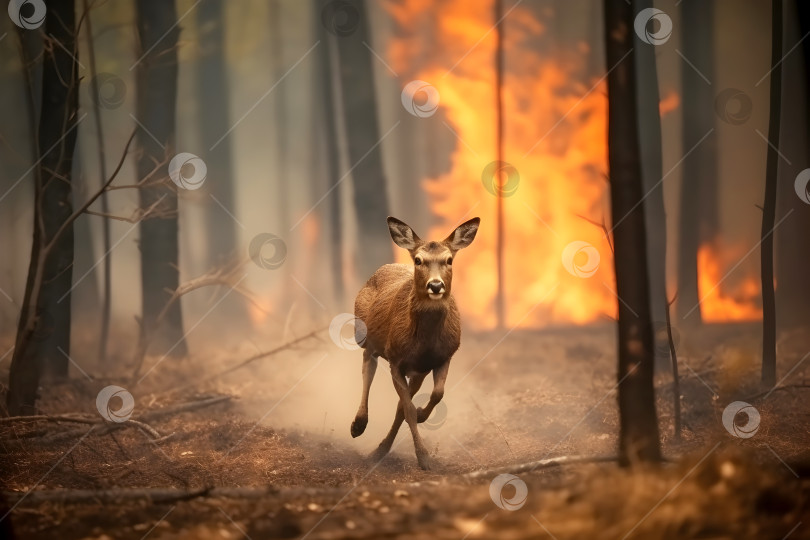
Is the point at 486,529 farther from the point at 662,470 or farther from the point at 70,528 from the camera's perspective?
the point at 70,528

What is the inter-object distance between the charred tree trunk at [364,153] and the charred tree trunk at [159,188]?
10.0 feet

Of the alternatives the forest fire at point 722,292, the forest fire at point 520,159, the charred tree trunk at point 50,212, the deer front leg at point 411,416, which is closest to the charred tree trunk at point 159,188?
the charred tree trunk at point 50,212

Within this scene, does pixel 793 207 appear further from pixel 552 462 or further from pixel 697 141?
pixel 552 462

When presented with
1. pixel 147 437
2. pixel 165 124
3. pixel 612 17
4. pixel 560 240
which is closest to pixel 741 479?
pixel 612 17

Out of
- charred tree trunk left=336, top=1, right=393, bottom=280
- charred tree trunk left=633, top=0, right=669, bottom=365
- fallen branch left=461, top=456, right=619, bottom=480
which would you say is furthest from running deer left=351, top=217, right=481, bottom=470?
charred tree trunk left=633, top=0, right=669, bottom=365

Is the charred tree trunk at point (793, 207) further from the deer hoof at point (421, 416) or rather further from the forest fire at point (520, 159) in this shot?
the deer hoof at point (421, 416)

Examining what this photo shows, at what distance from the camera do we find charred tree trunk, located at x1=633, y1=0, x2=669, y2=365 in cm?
1166

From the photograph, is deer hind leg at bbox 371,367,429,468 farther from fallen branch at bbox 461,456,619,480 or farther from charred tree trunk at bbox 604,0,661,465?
charred tree trunk at bbox 604,0,661,465

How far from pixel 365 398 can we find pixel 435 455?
968 mm

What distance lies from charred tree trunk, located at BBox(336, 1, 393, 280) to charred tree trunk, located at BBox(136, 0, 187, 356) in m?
3.06

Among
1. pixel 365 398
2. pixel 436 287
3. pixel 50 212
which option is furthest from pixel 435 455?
pixel 50 212

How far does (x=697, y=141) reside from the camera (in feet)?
46.7

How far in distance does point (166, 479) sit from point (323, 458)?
5.27 ft

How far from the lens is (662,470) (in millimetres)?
5719
